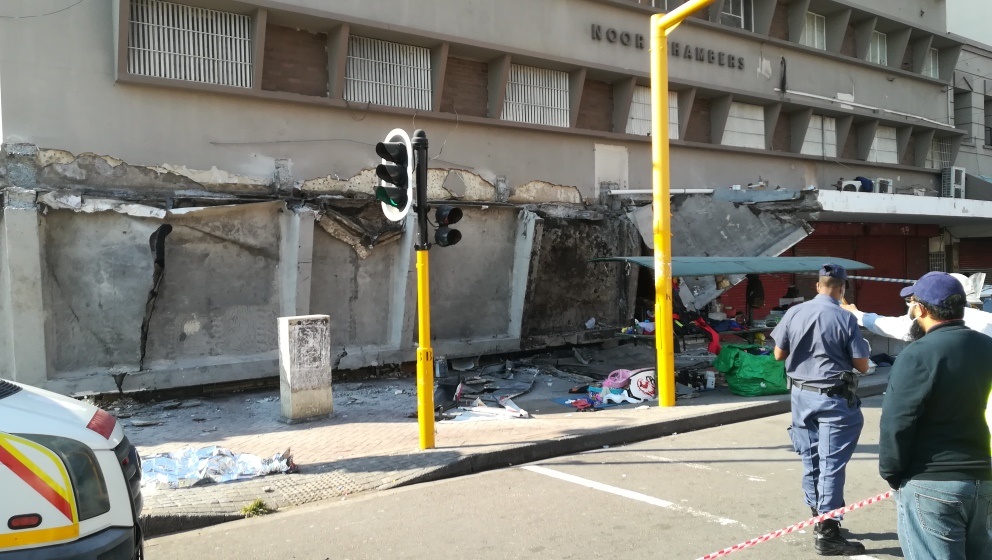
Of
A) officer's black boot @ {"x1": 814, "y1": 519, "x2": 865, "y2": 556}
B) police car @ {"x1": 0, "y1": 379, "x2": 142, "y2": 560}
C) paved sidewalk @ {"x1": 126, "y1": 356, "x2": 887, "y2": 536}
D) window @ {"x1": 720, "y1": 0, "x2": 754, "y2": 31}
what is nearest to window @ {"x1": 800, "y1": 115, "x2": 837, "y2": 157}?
window @ {"x1": 720, "y1": 0, "x2": 754, "y2": 31}

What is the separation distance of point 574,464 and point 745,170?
496 inches

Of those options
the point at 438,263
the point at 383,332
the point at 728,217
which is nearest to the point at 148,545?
the point at 383,332

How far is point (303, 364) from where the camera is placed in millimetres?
9203

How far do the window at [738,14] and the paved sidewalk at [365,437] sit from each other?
1018 cm

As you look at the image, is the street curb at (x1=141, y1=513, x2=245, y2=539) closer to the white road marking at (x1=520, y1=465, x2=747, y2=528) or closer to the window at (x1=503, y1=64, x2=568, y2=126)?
the white road marking at (x1=520, y1=465, x2=747, y2=528)

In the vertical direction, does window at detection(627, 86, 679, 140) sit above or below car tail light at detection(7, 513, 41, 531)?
above

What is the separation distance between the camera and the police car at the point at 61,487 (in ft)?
10.3

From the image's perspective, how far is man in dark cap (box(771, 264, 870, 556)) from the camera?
5.07 metres

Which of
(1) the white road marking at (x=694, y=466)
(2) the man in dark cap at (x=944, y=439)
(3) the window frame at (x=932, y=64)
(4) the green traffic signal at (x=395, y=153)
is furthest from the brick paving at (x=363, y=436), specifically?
(3) the window frame at (x=932, y=64)

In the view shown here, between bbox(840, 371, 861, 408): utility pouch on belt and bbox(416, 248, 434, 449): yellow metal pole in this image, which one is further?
bbox(416, 248, 434, 449): yellow metal pole

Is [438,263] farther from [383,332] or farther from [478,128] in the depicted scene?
[478,128]

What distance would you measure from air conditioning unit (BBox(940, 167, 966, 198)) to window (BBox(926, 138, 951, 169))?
0.46 meters

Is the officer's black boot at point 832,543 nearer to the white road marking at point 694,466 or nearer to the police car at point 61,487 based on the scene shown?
the white road marking at point 694,466

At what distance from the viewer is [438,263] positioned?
1339cm
